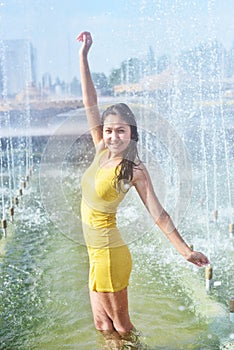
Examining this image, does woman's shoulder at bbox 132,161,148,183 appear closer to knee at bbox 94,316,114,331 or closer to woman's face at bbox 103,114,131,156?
woman's face at bbox 103,114,131,156

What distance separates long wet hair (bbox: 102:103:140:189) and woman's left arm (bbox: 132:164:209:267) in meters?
0.04

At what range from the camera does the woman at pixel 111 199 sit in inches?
101

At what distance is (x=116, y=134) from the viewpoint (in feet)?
8.44

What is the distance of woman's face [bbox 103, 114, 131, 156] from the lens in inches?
101

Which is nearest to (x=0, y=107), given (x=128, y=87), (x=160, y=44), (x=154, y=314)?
(x=128, y=87)

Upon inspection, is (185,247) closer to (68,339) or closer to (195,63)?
(68,339)

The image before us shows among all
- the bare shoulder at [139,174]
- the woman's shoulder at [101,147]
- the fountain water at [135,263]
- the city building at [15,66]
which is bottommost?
the fountain water at [135,263]

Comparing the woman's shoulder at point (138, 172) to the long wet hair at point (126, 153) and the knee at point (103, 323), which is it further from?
the knee at point (103, 323)

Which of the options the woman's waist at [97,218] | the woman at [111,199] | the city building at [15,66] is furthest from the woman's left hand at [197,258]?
the city building at [15,66]

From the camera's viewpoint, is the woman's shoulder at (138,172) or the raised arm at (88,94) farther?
the raised arm at (88,94)

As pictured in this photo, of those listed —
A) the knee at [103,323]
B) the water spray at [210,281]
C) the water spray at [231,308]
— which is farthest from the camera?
the water spray at [210,281]

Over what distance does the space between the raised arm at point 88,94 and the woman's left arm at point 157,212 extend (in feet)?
1.00

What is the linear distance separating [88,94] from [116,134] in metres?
0.31

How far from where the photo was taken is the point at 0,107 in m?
17.3
